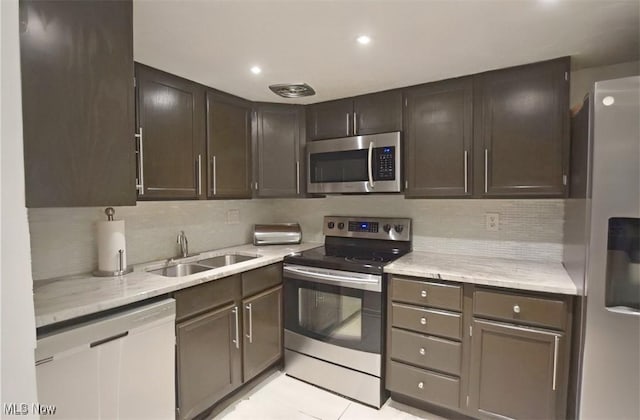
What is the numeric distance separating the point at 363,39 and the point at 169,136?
1.26 metres

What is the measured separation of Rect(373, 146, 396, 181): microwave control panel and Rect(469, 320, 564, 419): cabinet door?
1069mm

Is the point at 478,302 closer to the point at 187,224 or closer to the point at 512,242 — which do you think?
the point at 512,242

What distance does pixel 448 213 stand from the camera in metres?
2.38

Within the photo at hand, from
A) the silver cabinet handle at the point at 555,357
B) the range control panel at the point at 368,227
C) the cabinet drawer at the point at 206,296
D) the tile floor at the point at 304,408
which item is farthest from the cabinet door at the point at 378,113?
the tile floor at the point at 304,408

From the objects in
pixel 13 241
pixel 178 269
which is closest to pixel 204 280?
pixel 178 269

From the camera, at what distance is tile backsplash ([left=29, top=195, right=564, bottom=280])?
5.63ft

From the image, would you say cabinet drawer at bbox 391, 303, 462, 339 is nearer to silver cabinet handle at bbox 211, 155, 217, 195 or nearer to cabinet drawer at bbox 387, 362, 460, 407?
cabinet drawer at bbox 387, 362, 460, 407

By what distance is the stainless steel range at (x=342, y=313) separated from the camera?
6.59 feet

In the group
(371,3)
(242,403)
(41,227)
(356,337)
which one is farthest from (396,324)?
(41,227)

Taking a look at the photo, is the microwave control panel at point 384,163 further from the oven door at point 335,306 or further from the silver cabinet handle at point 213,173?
the silver cabinet handle at point 213,173

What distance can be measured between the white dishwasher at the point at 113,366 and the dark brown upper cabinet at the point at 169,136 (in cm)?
73

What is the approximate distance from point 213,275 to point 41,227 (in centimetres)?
91

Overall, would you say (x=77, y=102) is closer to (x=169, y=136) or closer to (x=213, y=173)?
(x=169, y=136)

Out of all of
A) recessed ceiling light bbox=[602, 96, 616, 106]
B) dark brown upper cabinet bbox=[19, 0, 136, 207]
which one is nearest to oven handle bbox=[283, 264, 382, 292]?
dark brown upper cabinet bbox=[19, 0, 136, 207]
